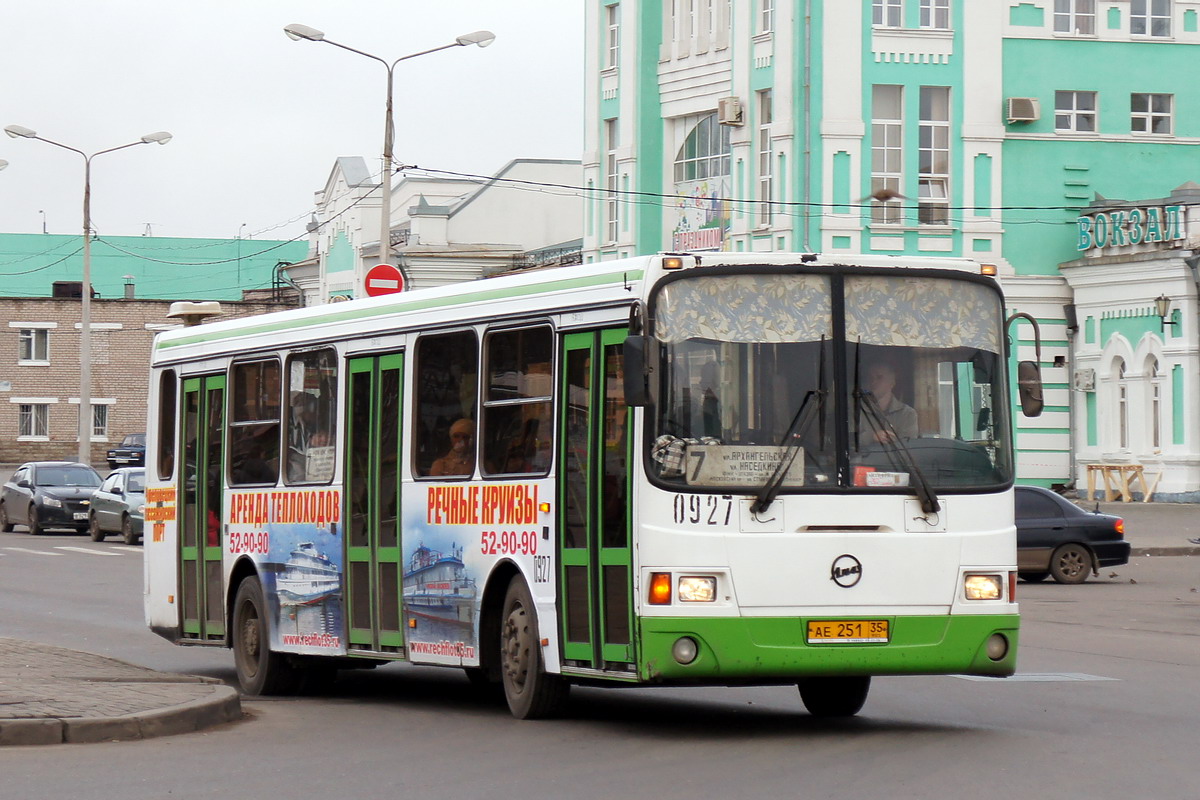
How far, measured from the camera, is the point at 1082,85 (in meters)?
46.1

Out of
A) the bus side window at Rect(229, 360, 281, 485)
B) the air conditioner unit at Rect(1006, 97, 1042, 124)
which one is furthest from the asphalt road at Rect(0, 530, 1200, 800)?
the air conditioner unit at Rect(1006, 97, 1042, 124)

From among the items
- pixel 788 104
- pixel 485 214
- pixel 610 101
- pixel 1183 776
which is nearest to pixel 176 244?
pixel 485 214

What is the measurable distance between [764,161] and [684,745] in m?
35.8

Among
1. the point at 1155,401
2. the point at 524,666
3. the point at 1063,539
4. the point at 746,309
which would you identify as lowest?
the point at 524,666

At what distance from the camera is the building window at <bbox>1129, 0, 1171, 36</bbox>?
46594 mm

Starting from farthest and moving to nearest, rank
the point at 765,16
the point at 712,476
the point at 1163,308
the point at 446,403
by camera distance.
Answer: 1. the point at 765,16
2. the point at 1163,308
3. the point at 446,403
4. the point at 712,476

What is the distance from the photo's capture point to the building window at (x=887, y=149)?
146ft

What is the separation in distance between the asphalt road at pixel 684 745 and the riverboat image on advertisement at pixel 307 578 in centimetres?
73

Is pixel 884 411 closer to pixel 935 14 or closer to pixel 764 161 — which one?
pixel 764 161

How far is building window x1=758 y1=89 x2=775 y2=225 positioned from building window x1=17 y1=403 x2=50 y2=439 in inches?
1782

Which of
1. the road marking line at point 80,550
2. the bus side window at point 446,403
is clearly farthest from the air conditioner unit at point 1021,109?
the bus side window at point 446,403

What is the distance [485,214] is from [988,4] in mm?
24407

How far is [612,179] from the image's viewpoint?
49.7 m

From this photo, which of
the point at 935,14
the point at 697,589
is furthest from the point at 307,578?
A: the point at 935,14
